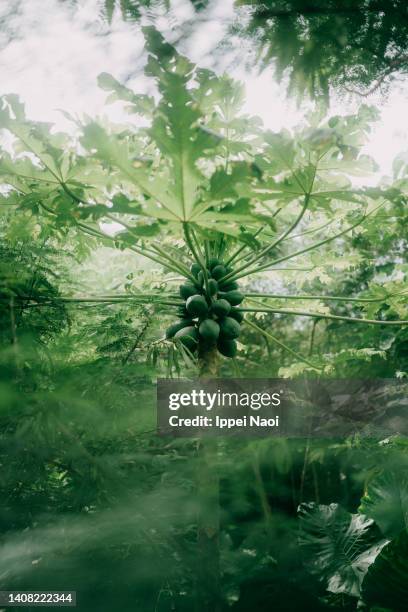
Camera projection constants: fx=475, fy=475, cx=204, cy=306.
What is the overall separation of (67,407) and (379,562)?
0.93 m

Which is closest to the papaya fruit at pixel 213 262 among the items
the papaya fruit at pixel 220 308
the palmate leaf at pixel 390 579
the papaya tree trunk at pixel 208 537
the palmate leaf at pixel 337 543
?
the papaya fruit at pixel 220 308

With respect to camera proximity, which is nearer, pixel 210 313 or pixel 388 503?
pixel 210 313

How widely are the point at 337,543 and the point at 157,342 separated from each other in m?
1.00

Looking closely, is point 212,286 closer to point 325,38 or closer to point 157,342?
point 157,342

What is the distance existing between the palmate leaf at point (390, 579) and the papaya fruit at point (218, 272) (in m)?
0.84

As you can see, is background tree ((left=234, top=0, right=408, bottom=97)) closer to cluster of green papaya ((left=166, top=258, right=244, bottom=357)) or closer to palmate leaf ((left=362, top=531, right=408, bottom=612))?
cluster of green papaya ((left=166, top=258, right=244, bottom=357))

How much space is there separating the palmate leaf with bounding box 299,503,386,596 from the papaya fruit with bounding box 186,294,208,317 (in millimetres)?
931

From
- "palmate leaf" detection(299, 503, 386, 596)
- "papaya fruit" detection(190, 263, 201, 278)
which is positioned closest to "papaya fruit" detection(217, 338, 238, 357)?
"papaya fruit" detection(190, 263, 201, 278)

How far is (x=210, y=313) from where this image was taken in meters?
1.31

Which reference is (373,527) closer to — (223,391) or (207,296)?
(223,391)

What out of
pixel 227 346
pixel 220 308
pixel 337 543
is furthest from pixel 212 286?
pixel 337 543

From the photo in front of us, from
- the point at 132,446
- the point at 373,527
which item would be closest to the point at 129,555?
the point at 132,446

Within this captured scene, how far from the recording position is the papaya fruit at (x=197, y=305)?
1268mm

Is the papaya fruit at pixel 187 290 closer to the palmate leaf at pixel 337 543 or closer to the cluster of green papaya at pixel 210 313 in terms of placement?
the cluster of green papaya at pixel 210 313
